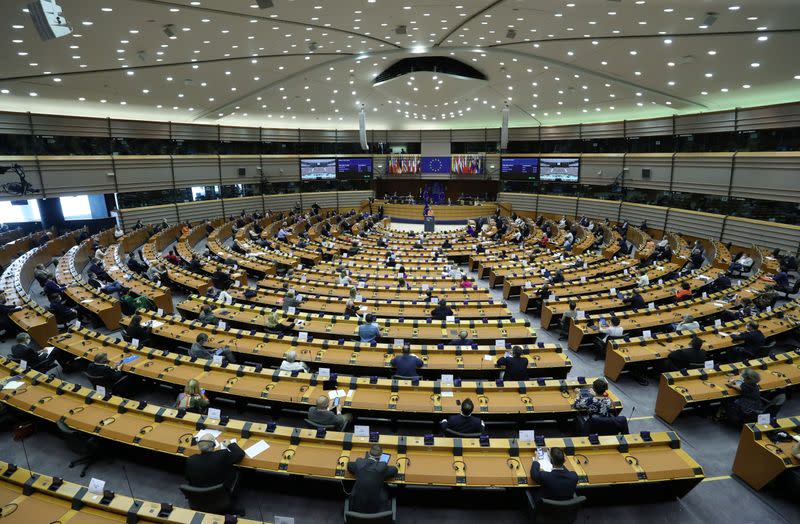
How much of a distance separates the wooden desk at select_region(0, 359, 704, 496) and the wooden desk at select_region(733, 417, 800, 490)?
4.64 ft

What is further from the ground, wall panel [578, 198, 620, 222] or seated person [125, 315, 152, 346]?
wall panel [578, 198, 620, 222]

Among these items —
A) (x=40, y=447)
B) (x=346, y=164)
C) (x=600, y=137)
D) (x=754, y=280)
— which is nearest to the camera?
(x=40, y=447)

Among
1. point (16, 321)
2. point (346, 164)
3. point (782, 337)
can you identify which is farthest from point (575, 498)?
point (346, 164)

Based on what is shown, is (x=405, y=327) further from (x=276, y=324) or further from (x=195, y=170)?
(x=195, y=170)

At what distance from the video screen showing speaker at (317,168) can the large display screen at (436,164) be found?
28.9ft

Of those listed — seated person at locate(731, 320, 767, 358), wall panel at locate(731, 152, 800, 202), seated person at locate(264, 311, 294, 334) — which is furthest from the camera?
wall panel at locate(731, 152, 800, 202)

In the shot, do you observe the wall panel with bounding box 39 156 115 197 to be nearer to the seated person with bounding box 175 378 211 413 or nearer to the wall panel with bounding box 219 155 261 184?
the wall panel with bounding box 219 155 261 184

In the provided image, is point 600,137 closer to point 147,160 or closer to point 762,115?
point 762,115

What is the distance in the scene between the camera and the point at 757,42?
12555mm

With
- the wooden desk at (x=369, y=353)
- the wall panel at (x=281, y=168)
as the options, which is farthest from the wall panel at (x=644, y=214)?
the wall panel at (x=281, y=168)

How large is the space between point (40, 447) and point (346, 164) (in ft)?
110

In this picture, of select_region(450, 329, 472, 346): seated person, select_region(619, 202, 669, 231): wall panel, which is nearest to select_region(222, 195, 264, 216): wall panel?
select_region(450, 329, 472, 346): seated person

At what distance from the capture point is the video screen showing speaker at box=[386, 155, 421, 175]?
125 ft

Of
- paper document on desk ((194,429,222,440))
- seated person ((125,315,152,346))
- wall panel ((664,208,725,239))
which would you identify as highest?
wall panel ((664,208,725,239))
